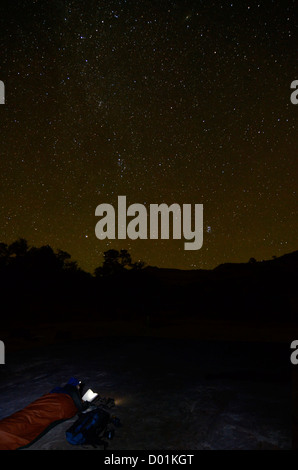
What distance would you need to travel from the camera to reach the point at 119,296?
32.8 meters

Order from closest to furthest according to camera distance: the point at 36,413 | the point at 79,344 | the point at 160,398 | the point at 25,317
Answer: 1. the point at 36,413
2. the point at 160,398
3. the point at 79,344
4. the point at 25,317

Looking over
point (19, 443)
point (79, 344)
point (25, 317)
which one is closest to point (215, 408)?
point (19, 443)

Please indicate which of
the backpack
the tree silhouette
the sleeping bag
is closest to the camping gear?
the backpack

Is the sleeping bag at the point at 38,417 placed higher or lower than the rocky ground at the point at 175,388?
higher

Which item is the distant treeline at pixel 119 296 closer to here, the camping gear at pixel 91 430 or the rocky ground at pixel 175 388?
the rocky ground at pixel 175 388

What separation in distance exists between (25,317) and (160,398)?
22761 mm

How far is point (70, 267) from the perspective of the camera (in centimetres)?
4347

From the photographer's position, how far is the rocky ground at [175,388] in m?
5.91

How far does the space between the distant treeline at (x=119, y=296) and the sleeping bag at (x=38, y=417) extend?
19479 mm

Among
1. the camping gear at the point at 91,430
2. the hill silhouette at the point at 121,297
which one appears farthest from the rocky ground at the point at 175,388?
the hill silhouette at the point at 121,297

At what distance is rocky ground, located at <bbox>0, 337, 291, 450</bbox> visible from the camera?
5.91m

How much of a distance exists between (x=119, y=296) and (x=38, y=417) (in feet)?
89.1

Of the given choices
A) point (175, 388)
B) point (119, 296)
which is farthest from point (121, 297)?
point (175, 388)
